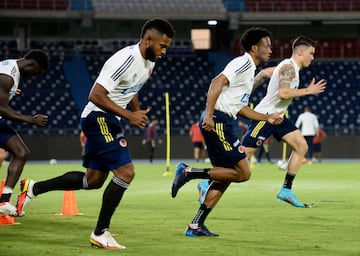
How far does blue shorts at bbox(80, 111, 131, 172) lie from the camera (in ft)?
28.0

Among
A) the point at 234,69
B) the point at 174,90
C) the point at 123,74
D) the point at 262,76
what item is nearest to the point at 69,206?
the point at 262,76

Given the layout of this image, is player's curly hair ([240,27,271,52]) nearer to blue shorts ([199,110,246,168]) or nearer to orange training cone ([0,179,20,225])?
blue shorts ([199,110,246,168])

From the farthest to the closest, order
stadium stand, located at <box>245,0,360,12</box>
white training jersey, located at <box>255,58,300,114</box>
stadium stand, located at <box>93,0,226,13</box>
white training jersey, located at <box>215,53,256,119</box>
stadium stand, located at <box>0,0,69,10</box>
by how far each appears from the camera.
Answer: stadium stand, located at <box>245,0,360,12</box> < stadium stand, located at <box>93,0,226,13</box> < stadium stand, located at <box>0,0,69,10</box> < white training jersey, located at <box>255,58,300,114</box> < white training jersey, located at <box>215,53,256,119</box>

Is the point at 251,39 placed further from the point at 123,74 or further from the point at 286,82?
the point at 286,82

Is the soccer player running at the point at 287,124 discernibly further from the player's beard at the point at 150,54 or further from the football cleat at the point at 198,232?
the player's beard at the point at 150,54

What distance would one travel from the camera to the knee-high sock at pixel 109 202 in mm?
8438

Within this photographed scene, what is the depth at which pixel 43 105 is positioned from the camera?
4294 cm

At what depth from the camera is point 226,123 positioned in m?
9.95

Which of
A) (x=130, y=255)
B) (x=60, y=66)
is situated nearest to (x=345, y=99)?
(x=60, y=66)

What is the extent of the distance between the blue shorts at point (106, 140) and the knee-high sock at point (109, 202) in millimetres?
178

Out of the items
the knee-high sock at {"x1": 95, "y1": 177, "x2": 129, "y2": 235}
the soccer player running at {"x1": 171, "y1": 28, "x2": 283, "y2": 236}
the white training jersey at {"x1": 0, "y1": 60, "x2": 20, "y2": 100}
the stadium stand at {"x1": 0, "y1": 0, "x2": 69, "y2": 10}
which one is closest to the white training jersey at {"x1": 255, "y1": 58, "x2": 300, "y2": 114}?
the soccer player running at {"x1": 171, "y1": 28, "x2": 283, "y2": 236}

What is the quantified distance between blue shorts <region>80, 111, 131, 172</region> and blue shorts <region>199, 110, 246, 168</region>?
150cm

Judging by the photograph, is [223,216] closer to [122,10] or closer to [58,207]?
[58,207]

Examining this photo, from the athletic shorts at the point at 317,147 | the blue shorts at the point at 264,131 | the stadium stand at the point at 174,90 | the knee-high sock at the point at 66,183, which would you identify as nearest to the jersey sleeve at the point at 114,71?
the knee-high sock at the point at 66,183
